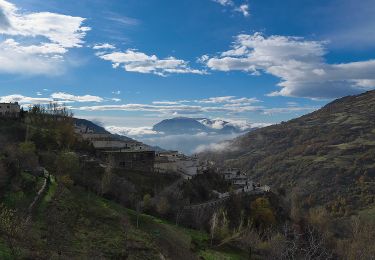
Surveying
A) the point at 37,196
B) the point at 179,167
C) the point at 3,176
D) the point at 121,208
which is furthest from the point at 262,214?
the point at 3,176

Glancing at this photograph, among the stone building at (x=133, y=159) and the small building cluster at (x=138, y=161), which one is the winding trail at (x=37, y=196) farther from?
the stone building at (x=133, y=159)

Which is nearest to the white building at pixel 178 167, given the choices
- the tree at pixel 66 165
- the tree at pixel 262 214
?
the tree at pixel 262 214

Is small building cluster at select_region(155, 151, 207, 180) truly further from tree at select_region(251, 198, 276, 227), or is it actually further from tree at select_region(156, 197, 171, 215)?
tree at select_region(156, 197, 171, 215)

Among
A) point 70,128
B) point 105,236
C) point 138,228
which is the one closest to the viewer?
point 105,236

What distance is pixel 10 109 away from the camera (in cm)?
12675

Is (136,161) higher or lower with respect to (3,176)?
lower

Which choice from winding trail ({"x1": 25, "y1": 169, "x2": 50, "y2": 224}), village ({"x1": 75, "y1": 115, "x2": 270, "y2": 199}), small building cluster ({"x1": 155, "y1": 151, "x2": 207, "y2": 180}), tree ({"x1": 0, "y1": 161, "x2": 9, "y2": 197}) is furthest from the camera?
small building cluster ({"x1": 155, "y1": 151, "x2": 207, "y2": 180})

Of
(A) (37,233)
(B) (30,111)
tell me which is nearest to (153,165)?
(B) (30,111)

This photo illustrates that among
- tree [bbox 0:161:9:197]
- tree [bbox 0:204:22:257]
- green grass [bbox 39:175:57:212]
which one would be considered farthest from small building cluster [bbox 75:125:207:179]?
tree [bbox 0:204:22:257]

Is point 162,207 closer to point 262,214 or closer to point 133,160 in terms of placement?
point 262,214

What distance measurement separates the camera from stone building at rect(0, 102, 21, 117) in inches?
4813

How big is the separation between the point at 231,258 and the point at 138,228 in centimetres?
1341

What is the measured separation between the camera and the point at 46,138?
96562 mm

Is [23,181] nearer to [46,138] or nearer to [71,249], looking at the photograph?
[71,249]
